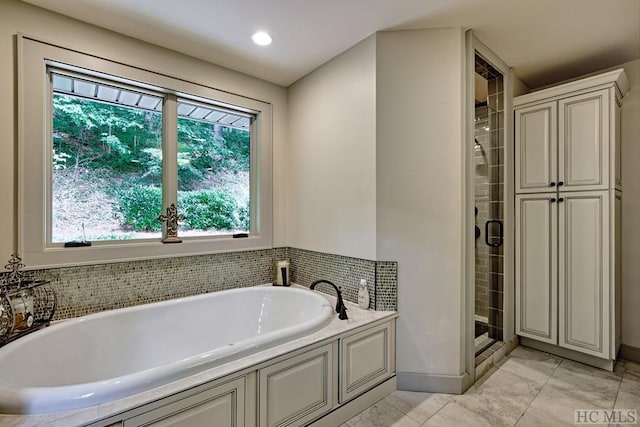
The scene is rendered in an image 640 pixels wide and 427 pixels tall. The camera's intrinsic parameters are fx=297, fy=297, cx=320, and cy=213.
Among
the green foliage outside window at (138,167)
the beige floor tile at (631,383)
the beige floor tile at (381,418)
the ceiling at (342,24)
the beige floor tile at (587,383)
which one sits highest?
the ceiling at (342,24)

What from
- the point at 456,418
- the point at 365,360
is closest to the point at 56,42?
the point at 365,360

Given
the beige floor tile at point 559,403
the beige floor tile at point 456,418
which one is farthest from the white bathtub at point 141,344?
the beige floor tile at point 559,403

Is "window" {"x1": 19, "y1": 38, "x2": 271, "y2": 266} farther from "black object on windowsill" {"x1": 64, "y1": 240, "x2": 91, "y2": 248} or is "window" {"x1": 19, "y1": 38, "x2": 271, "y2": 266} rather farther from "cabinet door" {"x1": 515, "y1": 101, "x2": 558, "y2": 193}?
"cabinet door" {"x1": 515, "y1": 101, "x2": 558, "y2": 193}

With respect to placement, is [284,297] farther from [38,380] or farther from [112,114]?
[112,114]

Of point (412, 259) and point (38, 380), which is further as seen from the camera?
point (412, 259)

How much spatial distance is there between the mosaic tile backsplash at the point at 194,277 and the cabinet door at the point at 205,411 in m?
1.12

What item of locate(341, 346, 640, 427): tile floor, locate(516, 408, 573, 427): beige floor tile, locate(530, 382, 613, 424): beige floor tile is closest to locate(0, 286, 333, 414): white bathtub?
locate(341, 346, 640, 427): tile floor

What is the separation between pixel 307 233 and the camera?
2.76m

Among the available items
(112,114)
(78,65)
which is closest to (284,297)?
(112,114)

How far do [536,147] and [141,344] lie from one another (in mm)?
3492

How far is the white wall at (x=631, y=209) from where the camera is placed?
8.13 feet

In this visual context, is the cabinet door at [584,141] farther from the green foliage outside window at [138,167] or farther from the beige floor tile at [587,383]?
the green foliage outside window at [138,167]

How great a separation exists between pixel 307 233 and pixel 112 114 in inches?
70.9

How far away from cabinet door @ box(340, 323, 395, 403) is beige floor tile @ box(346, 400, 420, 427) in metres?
0.13
